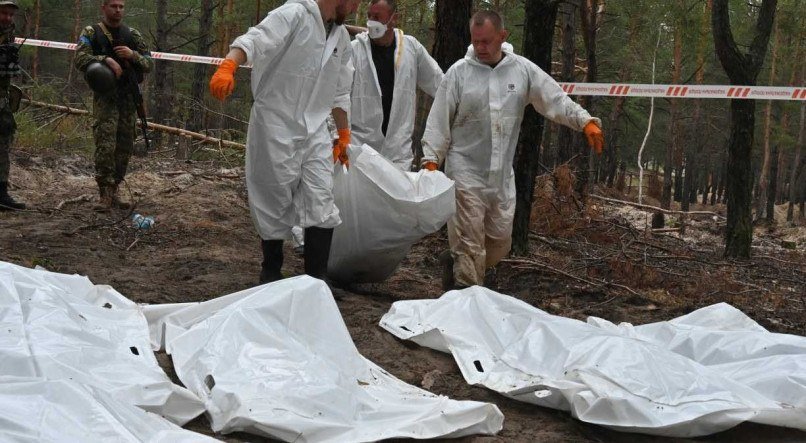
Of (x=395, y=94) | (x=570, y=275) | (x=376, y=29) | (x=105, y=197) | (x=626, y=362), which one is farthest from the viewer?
(x=105, y=197)

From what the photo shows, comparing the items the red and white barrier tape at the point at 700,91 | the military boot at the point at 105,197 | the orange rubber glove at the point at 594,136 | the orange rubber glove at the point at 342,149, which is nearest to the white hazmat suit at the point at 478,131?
the orange rubber glove at the point at 594,136

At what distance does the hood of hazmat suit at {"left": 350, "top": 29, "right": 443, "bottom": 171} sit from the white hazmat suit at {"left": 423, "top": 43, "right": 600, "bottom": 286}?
767 millimetres

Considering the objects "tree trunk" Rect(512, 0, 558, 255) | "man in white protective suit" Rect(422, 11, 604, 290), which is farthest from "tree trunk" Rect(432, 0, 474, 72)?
"man in white protective suit" Rect(422, 11, 604, 290)

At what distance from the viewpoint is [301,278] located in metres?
3.59

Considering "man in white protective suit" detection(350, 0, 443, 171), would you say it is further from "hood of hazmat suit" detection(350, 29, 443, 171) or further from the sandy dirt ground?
the sandy dirt ground

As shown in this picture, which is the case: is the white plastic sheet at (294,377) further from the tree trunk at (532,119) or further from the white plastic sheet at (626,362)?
the tree trunk at (532,119)

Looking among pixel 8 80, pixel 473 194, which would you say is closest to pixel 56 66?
pixel 8 80

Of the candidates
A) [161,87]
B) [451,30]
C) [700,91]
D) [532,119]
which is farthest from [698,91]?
[161,87]

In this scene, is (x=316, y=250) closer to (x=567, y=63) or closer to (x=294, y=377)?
(x=294, y=377)

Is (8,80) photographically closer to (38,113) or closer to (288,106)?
(288,106)

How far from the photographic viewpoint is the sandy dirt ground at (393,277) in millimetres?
3871

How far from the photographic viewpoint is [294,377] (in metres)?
3.02

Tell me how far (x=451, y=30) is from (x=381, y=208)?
2.84 meters

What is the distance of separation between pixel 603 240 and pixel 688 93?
1487 millimetres
